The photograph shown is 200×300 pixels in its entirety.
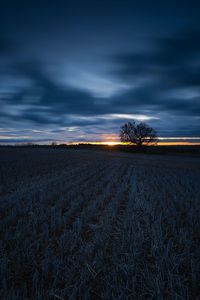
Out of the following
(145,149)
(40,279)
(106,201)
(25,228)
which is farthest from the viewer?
(145,149)

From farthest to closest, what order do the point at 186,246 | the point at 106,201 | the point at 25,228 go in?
the point at 106,201 → the point at 25,228 → the point at 186,246

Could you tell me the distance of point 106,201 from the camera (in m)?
7.01

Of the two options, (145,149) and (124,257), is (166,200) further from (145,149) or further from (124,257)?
(145,149)

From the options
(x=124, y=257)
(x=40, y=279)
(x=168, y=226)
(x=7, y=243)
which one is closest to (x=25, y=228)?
(x=7, y=243)

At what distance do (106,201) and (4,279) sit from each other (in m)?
4.77

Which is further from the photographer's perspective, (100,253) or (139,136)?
(139,136)

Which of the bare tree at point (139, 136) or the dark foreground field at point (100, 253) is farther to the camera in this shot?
the bare tree at point (139, 136)

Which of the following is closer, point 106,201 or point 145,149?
point 106,201

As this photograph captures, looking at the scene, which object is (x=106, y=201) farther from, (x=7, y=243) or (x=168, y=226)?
(x=7, y=243)

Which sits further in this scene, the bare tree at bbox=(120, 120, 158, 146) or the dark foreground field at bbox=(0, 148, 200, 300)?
the bare tree at bbox=(120, 120, 158, 146)

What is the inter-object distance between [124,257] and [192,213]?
339 centimetres

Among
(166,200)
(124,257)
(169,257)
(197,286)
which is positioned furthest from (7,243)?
(166,200)

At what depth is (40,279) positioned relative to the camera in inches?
107

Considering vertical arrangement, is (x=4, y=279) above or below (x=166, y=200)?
above
